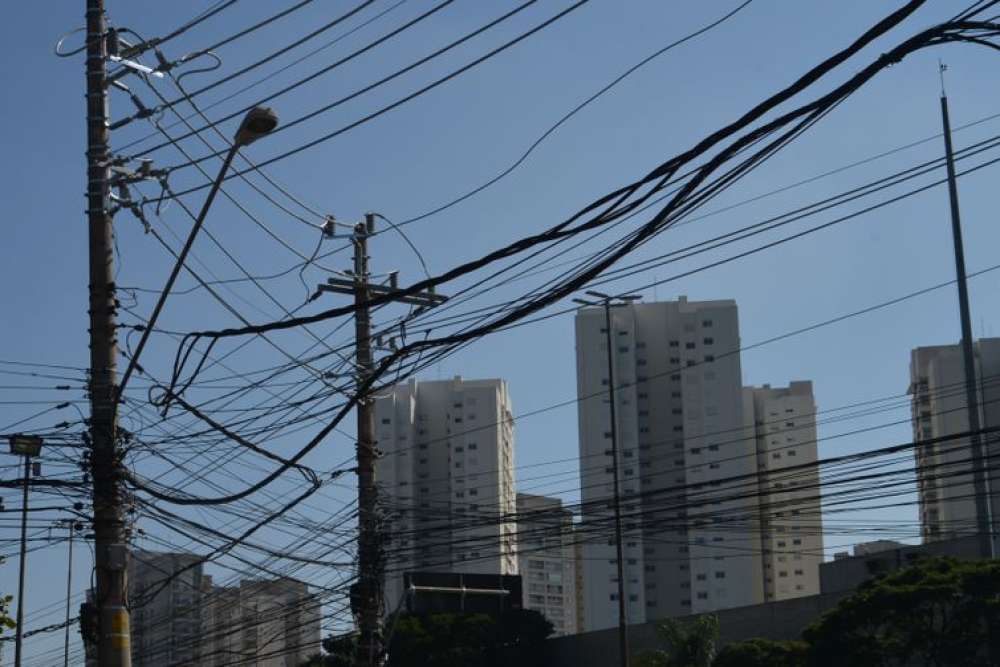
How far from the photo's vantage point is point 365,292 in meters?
24.9

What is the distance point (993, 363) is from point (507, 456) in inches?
2090

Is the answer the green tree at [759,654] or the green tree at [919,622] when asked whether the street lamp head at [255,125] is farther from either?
the green tree at [759,654]

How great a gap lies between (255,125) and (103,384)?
16.8 ft

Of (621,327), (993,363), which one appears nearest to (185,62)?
(993,363)

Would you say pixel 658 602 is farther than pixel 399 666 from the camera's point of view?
Yes

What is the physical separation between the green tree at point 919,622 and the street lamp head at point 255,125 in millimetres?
28011

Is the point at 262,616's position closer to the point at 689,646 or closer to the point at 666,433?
the point at 689,646

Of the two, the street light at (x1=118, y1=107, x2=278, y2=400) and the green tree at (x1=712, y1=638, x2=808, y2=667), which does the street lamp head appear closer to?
the street light at (x1=118, y1=107, x2=278, y2=400)

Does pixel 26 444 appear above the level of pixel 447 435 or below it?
below

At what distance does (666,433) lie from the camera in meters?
128

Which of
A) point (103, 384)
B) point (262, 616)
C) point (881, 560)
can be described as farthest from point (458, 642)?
point (103, 384)

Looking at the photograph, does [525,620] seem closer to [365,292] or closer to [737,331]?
[365,292]

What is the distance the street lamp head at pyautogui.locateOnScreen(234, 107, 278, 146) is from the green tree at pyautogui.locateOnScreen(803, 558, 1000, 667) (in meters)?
28.0

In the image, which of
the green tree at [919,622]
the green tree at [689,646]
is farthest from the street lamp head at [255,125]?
the green tree at [689,646]
